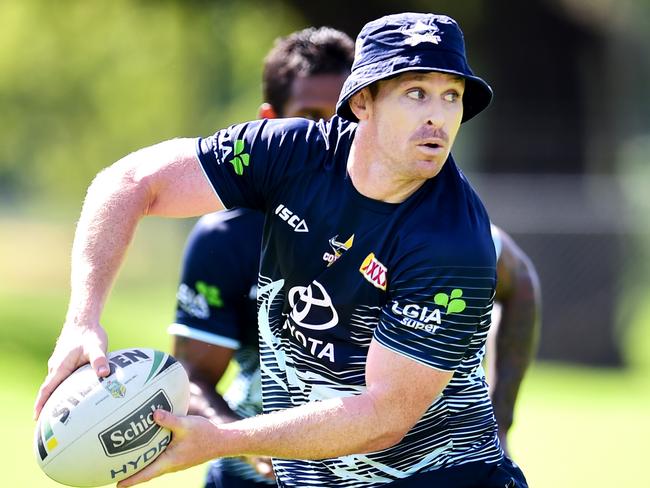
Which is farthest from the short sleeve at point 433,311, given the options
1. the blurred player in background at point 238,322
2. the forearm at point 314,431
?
the blurred player in background at point 238,322

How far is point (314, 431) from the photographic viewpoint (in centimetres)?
399

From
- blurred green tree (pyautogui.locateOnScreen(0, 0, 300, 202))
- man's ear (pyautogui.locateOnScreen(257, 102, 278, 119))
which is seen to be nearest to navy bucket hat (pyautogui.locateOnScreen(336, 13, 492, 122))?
man's ear (pyautogui.locateOnScreen(257, 102, 278, 119))

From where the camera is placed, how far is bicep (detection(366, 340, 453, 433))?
4000mm

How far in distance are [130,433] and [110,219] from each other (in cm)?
78

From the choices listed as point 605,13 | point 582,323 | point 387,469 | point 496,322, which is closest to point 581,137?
point 605,13

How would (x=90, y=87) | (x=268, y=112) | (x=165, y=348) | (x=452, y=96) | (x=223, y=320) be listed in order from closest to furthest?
1. (x=452, y=96)
2. (x=223, y=320)
3. (x=268, y=112)
4. (x=165, y=348)
5. (x=90, y=87)

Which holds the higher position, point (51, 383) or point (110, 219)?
point (110, 219)

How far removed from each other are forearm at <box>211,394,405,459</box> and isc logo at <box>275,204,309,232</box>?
0.64m

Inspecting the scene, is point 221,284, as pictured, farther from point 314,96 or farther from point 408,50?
point 408,50

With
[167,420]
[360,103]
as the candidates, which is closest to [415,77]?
[360,103]

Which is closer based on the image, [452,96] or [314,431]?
[314,431]

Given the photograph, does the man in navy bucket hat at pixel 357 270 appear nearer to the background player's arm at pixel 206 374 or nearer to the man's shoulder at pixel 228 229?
the background player's arm at pixel 206 374

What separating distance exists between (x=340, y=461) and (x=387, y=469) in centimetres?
17

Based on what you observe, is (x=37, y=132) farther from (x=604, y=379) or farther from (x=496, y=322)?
(x=496, y=322)
